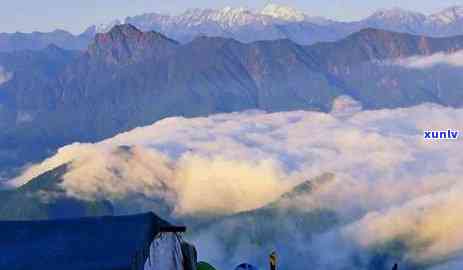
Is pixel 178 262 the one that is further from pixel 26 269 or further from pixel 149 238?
pixel 26 269

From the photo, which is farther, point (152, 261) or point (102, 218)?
point (102, 218)

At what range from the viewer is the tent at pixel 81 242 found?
138ft

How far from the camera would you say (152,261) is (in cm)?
4406

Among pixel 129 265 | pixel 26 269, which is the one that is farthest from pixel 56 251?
pixel 129 265

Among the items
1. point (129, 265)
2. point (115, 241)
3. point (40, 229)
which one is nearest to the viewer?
point (129, 265)

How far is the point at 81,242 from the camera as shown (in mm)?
44312

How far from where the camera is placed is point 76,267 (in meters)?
41.4

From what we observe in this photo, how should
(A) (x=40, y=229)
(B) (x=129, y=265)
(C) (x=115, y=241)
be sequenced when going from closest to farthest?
(B) (x=129, y=265)
(C) (x=115, y=241)
(A) (x=40, y=229)

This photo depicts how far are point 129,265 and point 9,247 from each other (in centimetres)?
817

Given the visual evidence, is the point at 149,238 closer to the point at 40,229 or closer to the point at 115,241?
the point at 115,241

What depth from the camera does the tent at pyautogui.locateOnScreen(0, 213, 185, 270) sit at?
42.0 meters

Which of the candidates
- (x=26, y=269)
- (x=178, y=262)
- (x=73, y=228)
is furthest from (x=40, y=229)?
(x=178, y=262)

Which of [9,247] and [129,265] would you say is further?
[9,247]

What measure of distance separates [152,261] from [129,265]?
2979 mm
